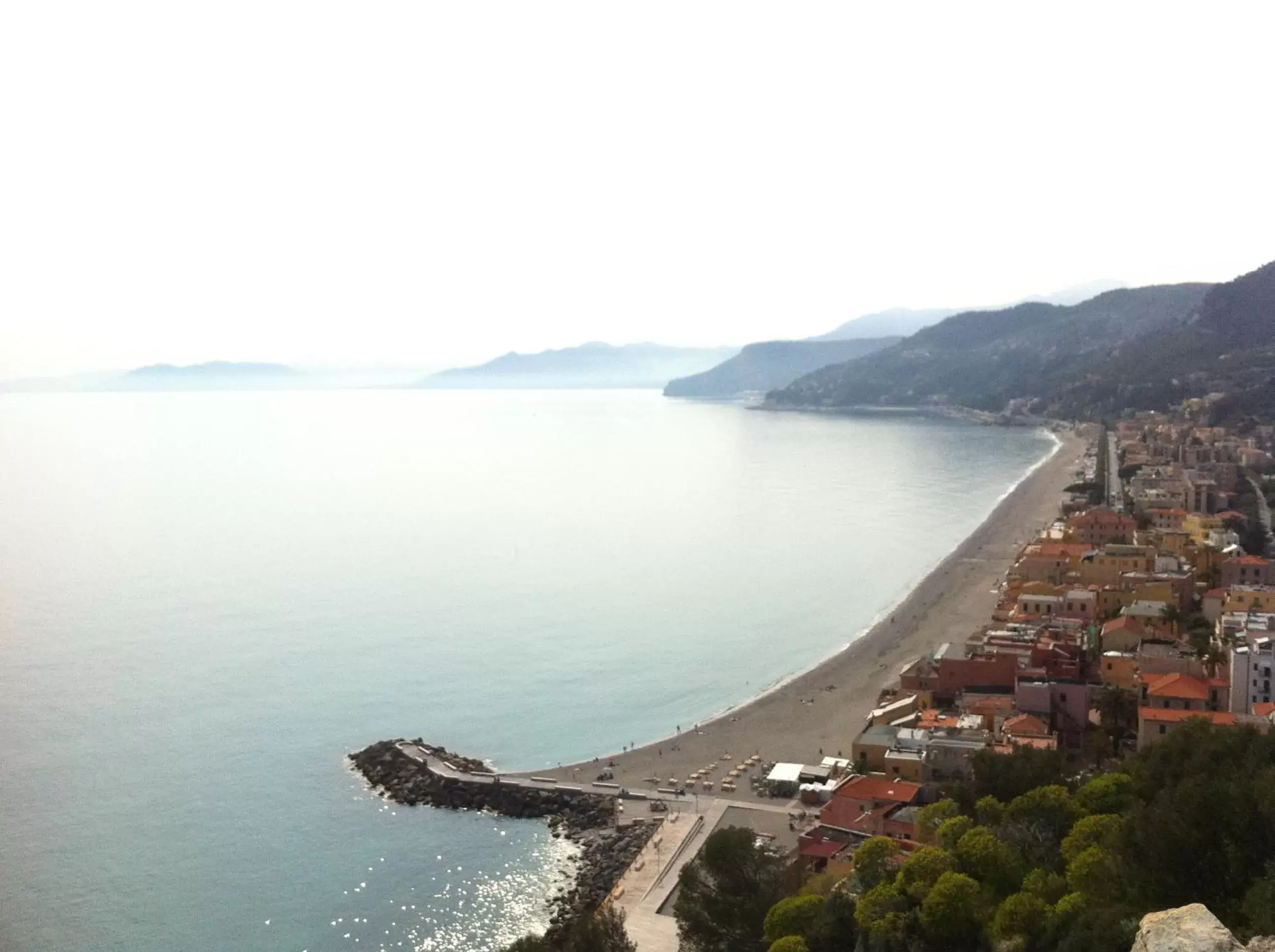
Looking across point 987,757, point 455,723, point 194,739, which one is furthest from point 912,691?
point 194,739

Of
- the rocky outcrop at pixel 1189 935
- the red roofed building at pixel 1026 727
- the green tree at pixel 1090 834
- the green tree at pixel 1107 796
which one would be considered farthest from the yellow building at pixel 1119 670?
the rocky outcrop at pixel 1189 935

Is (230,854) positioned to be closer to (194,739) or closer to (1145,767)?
(194,739)

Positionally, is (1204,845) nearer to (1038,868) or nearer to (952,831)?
(1038,868)

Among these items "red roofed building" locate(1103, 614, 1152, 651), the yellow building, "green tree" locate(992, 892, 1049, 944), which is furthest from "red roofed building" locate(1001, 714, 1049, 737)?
"green tree" locate(992, 892, 1049, 944)

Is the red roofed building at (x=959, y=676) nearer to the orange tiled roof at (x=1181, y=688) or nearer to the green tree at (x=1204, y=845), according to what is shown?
the orange tiled roof at (x=1181, y=688)

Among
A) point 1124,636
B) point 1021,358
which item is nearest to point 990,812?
point 1124,636

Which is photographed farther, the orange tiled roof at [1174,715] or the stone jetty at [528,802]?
the orange tiled roof at [1174,715]
